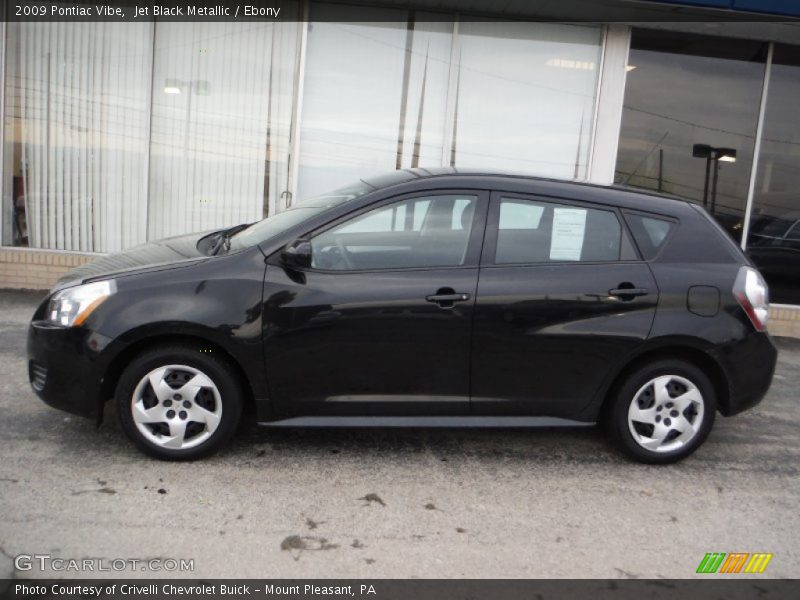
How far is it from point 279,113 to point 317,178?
2.77 ft

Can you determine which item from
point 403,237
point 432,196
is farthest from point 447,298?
point 432,196

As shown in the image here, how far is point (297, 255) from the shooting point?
409 centimetres

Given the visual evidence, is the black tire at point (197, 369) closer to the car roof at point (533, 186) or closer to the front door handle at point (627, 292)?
the car roof at point (533, 186)

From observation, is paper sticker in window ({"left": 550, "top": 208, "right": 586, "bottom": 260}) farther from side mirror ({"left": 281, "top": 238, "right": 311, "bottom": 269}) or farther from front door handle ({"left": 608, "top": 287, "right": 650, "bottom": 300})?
side mirror ({"left": 281, "top": 238, "right": 311, "bottom": 269})

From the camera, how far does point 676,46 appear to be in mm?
8562

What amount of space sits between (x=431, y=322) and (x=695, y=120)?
6.07 metres

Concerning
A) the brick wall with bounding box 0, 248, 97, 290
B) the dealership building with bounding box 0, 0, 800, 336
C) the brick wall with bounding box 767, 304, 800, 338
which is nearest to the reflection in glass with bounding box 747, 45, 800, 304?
the dealership building with bounding box 0, 0, 800, 336

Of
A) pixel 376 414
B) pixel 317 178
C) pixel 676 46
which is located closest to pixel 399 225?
pixel 376 414

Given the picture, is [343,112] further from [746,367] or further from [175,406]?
[746,367]

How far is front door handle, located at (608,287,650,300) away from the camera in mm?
4328

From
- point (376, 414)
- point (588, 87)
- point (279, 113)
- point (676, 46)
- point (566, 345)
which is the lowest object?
point (376, 414)

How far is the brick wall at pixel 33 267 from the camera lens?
821 centimetres

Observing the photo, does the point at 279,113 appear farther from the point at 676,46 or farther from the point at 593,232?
the point at 593,232
